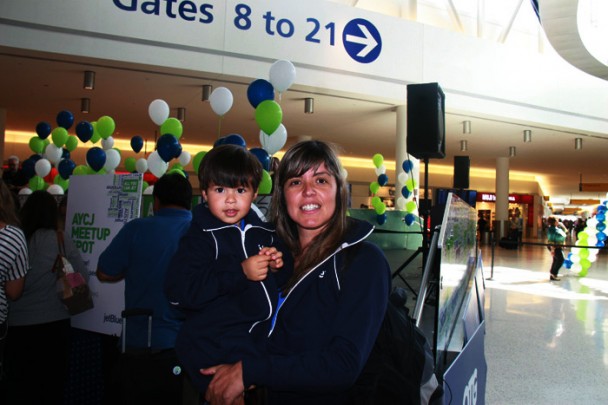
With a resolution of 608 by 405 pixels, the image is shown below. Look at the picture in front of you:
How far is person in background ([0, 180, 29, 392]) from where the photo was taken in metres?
2.07

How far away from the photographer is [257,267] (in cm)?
109

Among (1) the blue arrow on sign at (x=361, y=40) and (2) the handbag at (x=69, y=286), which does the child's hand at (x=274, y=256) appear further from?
(1) the blue arrow on sign at (x=361, y=40)

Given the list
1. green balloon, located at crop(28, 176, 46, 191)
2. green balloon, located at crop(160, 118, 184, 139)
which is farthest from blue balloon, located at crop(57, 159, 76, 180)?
green balloon, located at crop(160, 118, 184, 139)

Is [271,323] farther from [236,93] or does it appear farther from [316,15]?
[236,93]

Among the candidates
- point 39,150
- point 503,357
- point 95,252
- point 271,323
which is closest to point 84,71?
point 39,150

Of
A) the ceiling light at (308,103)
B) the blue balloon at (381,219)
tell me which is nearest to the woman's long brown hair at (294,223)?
the ceiling light at (308,103)

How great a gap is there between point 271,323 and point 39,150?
22.4 feet

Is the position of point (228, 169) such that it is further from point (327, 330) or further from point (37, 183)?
point (37, 183)

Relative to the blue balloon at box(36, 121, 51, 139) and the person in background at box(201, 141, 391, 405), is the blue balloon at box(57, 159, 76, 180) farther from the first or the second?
the person in background at box(201, 141, 391, 405)

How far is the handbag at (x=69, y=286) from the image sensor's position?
96.3 inches

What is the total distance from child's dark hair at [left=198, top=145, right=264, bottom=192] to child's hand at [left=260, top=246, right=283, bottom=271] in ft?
0.91

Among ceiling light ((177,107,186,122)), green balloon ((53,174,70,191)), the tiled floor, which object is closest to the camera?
the tiled floor

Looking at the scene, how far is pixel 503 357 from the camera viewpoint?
4223 millimetres

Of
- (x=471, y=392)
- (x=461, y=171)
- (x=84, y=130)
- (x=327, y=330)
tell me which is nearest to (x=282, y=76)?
(x=84, y=130)
